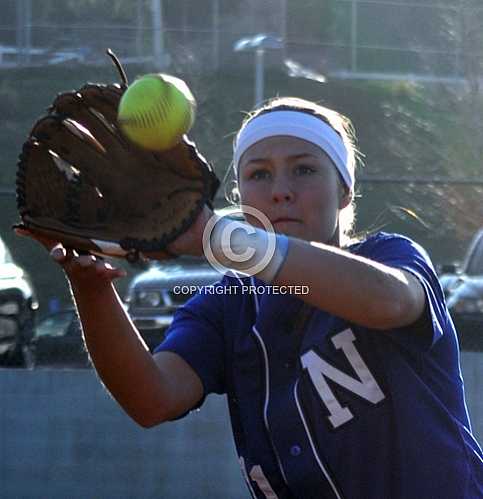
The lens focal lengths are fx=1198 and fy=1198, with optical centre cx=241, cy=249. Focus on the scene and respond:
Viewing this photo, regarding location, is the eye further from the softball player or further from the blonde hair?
the blonde hair

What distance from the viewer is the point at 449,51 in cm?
1341

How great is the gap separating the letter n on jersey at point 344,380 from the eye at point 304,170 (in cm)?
33

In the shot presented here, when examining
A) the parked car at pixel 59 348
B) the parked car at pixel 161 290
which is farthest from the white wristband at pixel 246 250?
the parked car at pixel 161 290

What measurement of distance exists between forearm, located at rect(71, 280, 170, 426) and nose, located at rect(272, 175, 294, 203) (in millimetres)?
368

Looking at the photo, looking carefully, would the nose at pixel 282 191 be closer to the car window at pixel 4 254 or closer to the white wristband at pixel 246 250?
the white wristband at pixel 246 250

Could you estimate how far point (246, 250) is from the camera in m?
1.92

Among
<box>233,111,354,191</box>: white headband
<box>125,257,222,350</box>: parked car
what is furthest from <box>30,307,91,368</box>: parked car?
<box>233,111,354,191</box>: white headband

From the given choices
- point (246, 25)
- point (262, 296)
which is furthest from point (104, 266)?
point (246, 25)

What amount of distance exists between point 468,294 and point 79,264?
→ 520cm

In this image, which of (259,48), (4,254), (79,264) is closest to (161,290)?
(4,254)

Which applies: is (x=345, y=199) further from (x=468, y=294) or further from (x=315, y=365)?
(x=468, y=294)

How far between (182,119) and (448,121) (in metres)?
10.2

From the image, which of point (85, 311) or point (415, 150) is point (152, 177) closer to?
point (85, 311)

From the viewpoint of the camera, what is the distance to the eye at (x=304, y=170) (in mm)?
2404
